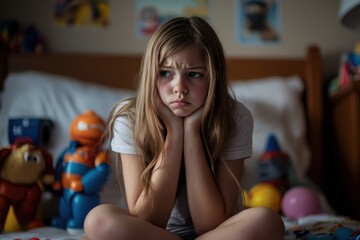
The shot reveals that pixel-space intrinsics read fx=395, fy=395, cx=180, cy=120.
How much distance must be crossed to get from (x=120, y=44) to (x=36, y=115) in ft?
1.85

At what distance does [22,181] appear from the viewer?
3.60 feet

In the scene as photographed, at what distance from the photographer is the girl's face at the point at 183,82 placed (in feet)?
2.84

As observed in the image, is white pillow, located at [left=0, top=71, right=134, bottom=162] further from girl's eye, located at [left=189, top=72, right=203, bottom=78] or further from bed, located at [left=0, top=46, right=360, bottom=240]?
girl's eye, located at [left=189, top=72, right=203, bottom=78]

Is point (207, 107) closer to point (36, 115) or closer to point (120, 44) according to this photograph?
point (36, 115)

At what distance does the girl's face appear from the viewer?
864mm

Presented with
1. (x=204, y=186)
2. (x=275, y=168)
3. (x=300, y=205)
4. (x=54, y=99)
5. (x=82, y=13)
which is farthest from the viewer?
(x=82, y=13)

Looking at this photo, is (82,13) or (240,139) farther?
(82,13)

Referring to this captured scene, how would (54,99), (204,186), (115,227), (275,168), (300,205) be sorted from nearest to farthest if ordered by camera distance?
(115,227), (204,186), (300,205), (275,168), (54,99)

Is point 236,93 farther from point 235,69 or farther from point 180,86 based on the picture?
point 180,86

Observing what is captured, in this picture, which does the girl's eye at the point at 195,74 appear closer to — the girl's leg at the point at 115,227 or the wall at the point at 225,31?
the girl's leg at the point at 115,227

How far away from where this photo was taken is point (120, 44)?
6.08 ft

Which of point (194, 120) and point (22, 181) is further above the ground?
point (194, 120)

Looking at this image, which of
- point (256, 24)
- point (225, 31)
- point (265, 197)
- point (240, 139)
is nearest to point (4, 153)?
point (240, 139)

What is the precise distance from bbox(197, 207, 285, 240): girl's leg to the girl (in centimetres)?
9
